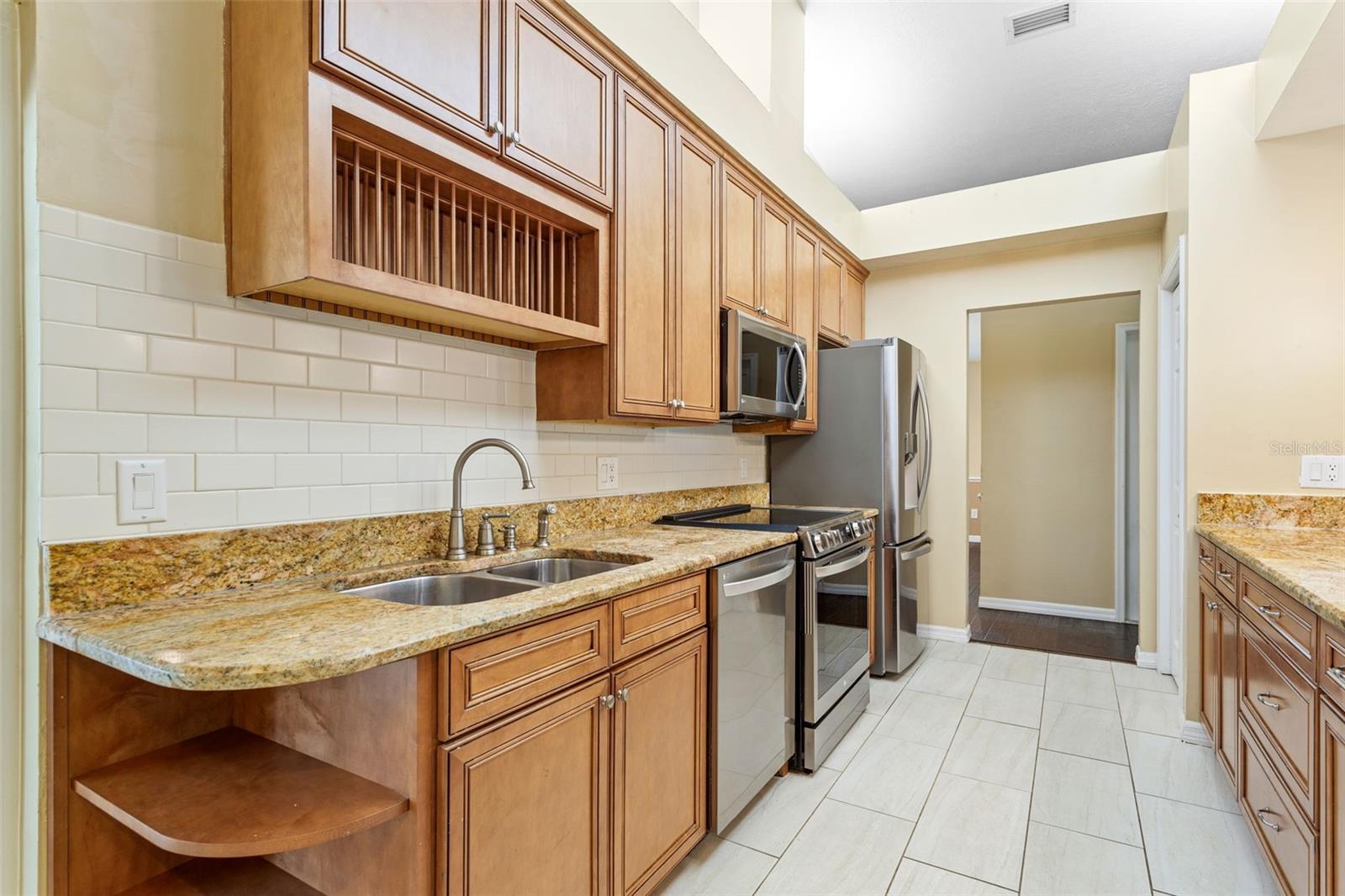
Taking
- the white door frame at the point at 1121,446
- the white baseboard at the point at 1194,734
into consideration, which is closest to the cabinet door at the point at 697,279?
the white baseboard at the point at 1194,734

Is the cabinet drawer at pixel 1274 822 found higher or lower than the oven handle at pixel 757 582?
lower

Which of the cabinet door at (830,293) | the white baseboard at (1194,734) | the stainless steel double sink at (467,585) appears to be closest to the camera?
the stainless steel double sink at (467,585)

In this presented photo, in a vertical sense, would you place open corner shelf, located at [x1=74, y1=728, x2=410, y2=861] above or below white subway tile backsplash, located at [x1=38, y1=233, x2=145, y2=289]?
below

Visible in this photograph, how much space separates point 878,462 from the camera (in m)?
3.45

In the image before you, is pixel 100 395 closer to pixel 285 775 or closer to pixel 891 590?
pixel 285 775

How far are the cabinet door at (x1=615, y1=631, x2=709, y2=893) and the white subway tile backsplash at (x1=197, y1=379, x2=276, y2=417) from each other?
40.1 inches

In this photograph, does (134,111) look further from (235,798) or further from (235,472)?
(235,798)

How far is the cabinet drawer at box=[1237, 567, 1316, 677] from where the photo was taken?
4.66ft

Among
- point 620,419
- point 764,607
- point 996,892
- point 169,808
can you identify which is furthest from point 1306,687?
point 169,808

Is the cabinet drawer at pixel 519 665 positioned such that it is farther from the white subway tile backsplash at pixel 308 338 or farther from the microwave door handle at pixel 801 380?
the microwave door handle at pixel 801 380

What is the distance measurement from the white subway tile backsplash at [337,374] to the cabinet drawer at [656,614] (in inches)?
33.5

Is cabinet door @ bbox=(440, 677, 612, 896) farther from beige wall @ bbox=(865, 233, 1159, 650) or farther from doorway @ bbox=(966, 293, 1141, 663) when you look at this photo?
doorway @ bbox=(966, 293, 1141, 663)

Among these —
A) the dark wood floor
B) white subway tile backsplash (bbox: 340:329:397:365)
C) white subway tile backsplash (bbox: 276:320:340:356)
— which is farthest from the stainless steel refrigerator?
white subway tile backsplash (bbox: 276:320:340:356)

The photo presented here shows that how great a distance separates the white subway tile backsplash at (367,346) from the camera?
1.62 m
